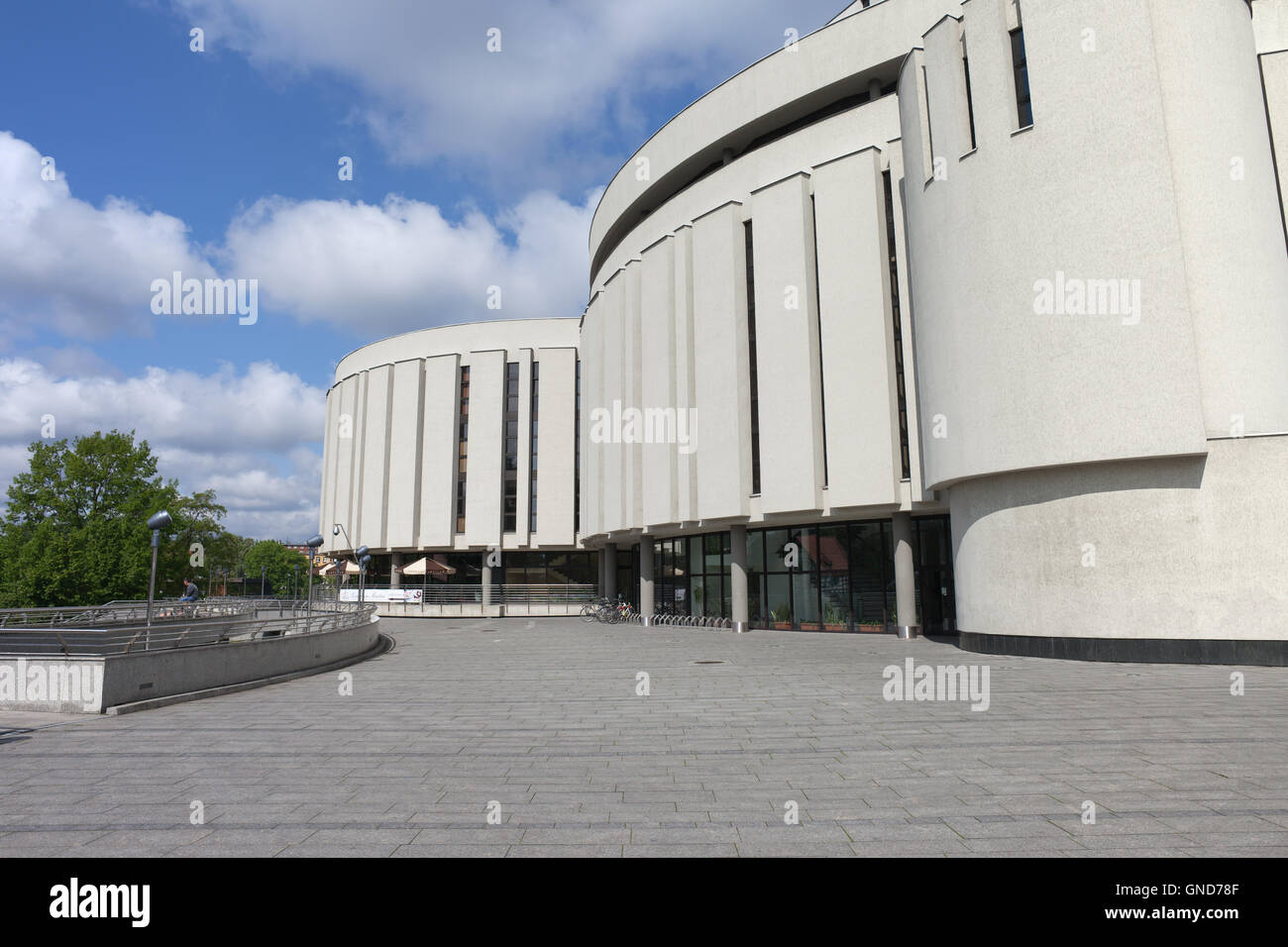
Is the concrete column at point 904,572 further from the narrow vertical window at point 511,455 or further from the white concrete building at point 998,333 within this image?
the narrow vertical window at point 511,455

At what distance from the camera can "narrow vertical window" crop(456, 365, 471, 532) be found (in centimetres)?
5031

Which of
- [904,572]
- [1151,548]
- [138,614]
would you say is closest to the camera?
[1151,548]

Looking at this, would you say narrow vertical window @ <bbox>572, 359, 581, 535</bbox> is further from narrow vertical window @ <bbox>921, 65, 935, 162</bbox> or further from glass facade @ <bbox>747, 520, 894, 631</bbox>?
narrow vertical window @ <bbox>921, 65, 935, 162</bbox>

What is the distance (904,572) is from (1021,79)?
574 inches

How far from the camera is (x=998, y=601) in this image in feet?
60.8

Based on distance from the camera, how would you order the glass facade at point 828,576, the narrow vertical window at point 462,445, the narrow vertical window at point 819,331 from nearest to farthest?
the narrow vertical window at point 819,331, the glass facade at point 828,576, the narrow vertical window at point 462,445

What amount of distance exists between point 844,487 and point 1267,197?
1271 cm

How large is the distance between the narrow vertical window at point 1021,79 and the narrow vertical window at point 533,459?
36343mm

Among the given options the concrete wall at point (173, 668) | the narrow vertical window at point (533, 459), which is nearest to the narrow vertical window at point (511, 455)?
the narrow vertical window at point (533, 459)

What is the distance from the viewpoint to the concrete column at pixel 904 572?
2448 cm

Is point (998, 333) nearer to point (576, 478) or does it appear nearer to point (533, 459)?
point (576, 478)

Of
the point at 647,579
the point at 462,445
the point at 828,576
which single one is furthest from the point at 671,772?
the point at 462,445

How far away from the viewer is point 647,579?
35438 millimetres
